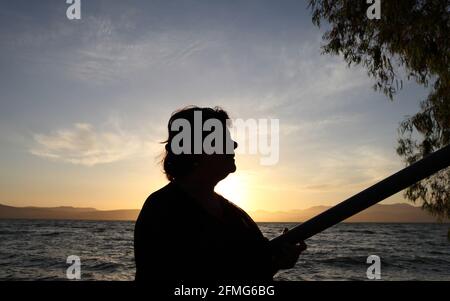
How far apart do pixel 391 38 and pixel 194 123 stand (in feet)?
20.7

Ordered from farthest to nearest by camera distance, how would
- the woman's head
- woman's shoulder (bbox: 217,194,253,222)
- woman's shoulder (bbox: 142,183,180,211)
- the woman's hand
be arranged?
woman's shoulder (bbox: 217,194,253,222) < the woman's head < woman's shoulder (bbox: 142,183,180,211) < the woman's hand

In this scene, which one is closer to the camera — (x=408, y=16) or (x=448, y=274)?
(x=408, y=16)

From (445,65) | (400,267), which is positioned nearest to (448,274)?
(400,267)

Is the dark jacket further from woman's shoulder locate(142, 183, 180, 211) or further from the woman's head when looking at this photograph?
the woman's head

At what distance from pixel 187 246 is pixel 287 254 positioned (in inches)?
16.9

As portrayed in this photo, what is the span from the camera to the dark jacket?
167cm

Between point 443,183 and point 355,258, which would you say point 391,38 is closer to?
point 443,183

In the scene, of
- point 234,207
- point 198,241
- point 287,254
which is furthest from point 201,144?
point 287,254

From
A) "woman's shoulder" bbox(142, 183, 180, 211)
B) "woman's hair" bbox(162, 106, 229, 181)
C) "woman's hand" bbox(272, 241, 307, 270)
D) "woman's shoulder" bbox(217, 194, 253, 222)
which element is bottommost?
"woman's hand" bbox(272, 241, 307, 270)

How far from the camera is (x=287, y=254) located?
5.38 feet

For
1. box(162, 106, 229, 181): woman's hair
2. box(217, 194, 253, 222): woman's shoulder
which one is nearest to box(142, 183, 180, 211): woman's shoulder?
box(162, 106, 229, 181): woman's hair

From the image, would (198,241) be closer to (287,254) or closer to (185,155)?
(287,254)

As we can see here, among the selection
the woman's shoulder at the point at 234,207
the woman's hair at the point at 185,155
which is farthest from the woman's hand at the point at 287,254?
the woman's hair at the point at 185,155

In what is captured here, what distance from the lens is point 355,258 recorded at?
24672mm
